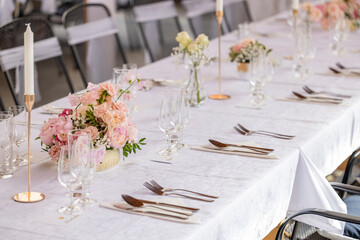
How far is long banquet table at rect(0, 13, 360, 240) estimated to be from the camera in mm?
1681

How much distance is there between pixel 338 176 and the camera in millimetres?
3768

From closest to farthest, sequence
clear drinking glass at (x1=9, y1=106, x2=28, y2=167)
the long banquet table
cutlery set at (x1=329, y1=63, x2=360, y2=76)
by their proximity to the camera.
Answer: the long banquet table → clear drinking glass at (x1=9, y1=106, x2=28, y2=167) → cutlery set at (x1=329, y1=63, x2=360, y2=76)

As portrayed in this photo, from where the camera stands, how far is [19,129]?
2150 mm

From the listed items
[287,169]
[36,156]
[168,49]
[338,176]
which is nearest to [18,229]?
[36,156]

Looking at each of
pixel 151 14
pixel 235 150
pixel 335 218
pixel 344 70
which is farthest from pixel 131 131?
pixel 151 14

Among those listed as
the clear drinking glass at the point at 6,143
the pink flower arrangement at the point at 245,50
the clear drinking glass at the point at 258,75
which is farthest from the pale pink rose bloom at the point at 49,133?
the pink flower arrangement at the point at 245,50

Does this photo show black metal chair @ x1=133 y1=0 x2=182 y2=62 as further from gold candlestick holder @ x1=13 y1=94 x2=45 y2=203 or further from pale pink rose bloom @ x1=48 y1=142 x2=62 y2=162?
gold candlestick holder @ x1=13 y1=94 x2=45 y2=203

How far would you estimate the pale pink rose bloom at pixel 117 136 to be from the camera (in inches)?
77.7

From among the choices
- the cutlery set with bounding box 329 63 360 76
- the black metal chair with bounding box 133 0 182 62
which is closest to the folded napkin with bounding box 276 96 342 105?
the cutlery set with bounding box 329 63 360 76

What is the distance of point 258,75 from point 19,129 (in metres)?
1.22

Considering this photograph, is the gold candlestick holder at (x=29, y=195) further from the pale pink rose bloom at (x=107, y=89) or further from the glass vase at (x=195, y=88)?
the glass vase at (x=195, y=88)

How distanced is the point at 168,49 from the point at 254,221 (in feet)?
12.7

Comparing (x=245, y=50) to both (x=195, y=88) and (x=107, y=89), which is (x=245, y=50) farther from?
(x=107, y=89)

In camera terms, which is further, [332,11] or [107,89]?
[332,11]
